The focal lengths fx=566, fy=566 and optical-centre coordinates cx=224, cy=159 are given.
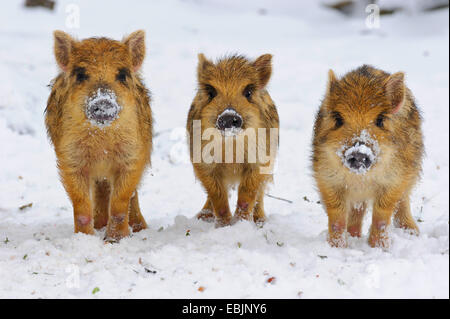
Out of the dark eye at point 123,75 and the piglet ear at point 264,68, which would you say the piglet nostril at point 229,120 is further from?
the dark eye at point 123,75

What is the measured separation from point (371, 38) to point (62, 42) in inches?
499

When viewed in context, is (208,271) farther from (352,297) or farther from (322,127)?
(322,127)

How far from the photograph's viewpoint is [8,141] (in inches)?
353

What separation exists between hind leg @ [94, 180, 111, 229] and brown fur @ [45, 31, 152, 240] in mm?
473

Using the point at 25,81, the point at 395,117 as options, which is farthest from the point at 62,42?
the point at 25,81

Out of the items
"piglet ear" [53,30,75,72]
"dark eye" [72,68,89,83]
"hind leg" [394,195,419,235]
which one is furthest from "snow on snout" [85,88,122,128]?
"hind leg" [394,195,419,235]

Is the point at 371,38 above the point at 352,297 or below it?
above

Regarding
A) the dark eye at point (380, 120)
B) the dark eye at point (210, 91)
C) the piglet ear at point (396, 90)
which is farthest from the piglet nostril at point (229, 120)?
the piglet ear at point (396, 90)

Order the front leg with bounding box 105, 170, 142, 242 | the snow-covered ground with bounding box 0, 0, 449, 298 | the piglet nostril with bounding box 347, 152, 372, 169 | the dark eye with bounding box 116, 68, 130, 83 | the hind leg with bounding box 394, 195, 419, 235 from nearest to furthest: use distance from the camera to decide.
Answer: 1. the snow-covered ground with bounding box 0, 0, 449, 298
2. the piglet nostril with bounding box 347, 152, 372, 169
3. the dark eye with bounding box 116, 68, 130, 83
4. the front leg with bounding box 105, 170, 142, 242
5. the hind leg with bounding box 394, 195, 419, 235

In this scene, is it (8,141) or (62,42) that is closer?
(62,42)

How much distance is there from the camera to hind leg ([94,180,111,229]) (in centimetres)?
632

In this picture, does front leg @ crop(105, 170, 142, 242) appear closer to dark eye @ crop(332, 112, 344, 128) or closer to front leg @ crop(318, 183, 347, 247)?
front leg @ crop(318, 183, 347, 247)

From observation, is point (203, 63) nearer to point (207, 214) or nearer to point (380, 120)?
point (207, 214)

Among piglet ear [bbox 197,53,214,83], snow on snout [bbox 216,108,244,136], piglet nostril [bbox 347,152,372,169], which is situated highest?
piglet ear [bbox 197,53,214,83]
